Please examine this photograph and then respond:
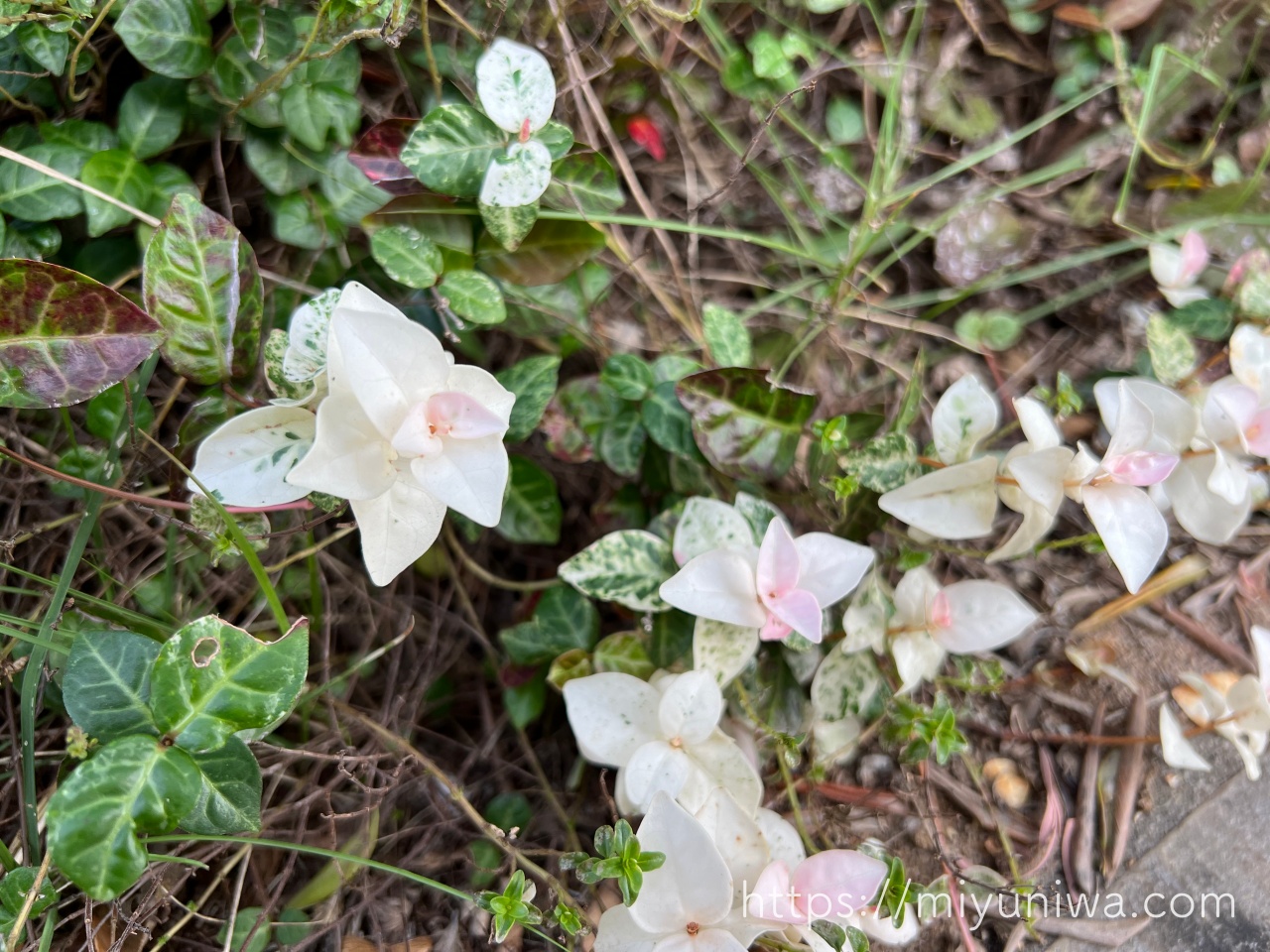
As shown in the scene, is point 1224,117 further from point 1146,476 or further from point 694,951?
point 694,951

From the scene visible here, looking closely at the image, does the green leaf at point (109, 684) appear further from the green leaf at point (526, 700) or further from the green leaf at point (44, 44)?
the green leaf at point (44, 44)

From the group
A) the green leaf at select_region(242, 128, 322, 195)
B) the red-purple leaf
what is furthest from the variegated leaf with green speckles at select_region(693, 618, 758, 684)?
the green leaf at select_region(242, 128, 322, 195)

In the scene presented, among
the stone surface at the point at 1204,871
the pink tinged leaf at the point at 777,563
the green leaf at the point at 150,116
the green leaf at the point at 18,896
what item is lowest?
the stone surface at the point at 1204,871

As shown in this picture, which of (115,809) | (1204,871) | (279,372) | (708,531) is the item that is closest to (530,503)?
(708,531)

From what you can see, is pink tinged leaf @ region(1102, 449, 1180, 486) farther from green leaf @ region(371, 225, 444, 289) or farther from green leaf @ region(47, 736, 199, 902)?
green leaf @ region(47, 736, 199, 902)

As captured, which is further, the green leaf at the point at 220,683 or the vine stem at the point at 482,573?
the vine stem at the point at 482,573

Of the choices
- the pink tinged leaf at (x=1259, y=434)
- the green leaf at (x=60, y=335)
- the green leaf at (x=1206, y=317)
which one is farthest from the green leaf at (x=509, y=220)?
Answer: the green leaf at (x=1206, y=317)
